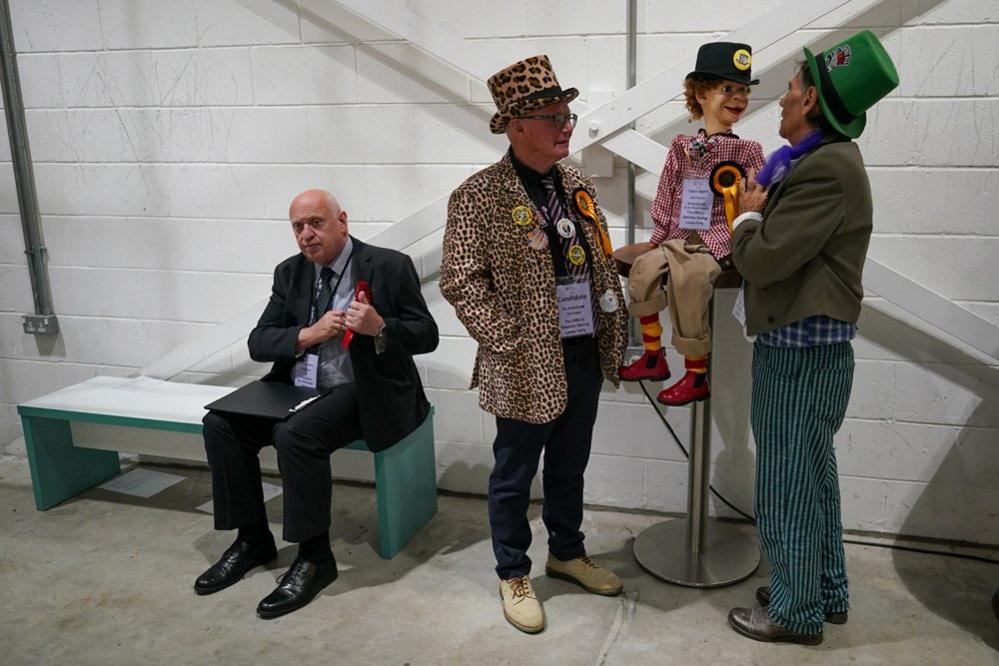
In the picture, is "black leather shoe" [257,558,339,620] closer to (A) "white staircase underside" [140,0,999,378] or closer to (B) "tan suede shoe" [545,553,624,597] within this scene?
A: (B) "tan suede shoe" [545,553,624,597]

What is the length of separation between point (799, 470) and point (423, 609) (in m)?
1.20

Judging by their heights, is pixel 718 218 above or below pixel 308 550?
above

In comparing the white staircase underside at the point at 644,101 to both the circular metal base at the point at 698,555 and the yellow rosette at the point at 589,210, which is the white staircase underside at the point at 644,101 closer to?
the yellow rosette at the point at 589,210

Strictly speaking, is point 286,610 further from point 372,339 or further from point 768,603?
point 768,603

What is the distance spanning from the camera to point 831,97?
215 cm

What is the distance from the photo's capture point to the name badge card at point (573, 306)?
8.27ft

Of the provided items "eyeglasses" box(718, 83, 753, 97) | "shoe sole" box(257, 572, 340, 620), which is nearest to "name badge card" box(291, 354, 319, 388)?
"shoe sole" box(257, 572, 340, 620)

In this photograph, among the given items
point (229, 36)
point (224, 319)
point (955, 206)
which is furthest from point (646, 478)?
point (229, 36)

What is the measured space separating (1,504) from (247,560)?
1.33 metres

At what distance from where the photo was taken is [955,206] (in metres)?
2.86

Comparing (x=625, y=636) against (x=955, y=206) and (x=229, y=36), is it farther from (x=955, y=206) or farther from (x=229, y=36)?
(x=229, y=36)

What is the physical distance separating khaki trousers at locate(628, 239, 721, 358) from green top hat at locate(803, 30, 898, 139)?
51 cm

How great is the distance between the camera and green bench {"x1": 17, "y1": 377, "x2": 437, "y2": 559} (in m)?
3.11

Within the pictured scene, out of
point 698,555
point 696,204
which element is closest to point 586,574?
point 698,555
